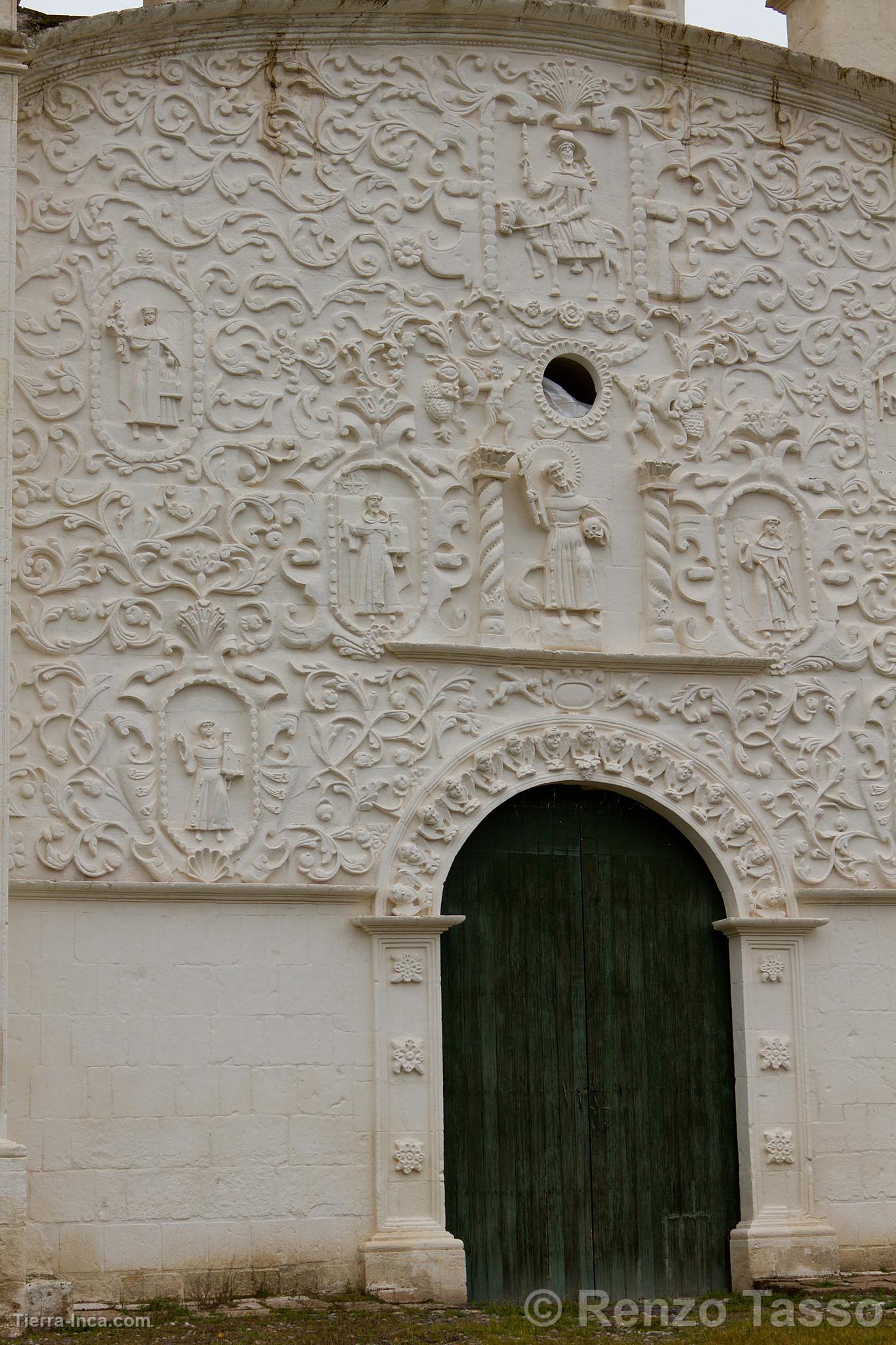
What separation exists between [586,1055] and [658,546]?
2911 millimetres

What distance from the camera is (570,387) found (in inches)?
470

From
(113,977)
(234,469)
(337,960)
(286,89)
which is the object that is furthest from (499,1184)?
(286,89)

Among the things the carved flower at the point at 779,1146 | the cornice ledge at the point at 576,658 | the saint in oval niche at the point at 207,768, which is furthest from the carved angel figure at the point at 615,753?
the carved flower at the point at 779,1146

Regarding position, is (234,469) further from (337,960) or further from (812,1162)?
(812,1162)

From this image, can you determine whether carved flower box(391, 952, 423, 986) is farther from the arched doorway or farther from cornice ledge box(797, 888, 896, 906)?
cornice ledge box(797, 888, 896, 906)

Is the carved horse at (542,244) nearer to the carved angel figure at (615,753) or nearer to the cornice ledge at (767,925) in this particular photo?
the carved angel figure at (615,753)

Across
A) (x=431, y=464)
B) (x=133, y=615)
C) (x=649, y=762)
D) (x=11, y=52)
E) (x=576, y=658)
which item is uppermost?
(x=11, y=52)

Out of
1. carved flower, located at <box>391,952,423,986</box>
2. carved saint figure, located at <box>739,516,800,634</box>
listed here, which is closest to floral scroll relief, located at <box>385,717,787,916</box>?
carved flower, located at <box>391,952,423,986</box>

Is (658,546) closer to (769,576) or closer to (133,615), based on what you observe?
(769,576)

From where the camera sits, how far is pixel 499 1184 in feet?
35.6

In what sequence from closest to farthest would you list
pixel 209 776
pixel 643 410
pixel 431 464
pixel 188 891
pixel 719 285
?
pixel 188 891, pixel 209 776, pixel 431 464, pixel 643 410, pixel 719 285

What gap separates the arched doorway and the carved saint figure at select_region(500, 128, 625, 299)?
310cm

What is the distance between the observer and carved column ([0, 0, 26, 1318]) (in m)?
9.05

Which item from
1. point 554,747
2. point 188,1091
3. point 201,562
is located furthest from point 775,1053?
point 201,562
